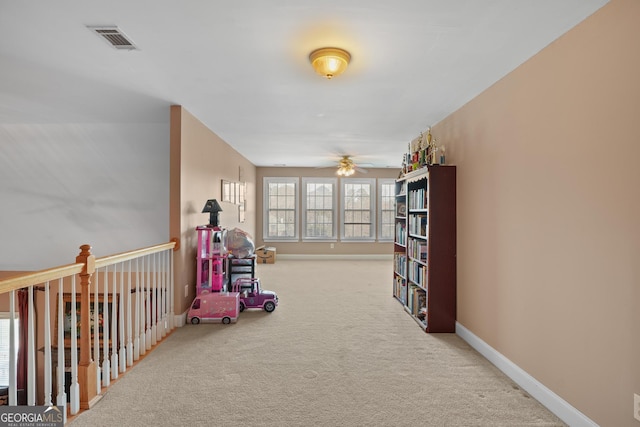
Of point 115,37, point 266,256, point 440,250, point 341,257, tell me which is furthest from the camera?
point 341,257

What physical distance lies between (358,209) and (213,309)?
6.07 m

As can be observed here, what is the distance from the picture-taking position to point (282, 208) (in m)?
9.62

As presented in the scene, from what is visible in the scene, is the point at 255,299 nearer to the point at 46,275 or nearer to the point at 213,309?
the point at 213,309

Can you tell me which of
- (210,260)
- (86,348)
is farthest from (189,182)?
(86,348)

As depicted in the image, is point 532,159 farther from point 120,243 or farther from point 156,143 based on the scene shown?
point 120,243

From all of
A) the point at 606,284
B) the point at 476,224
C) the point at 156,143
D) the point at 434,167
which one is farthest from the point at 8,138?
the point at 606,284

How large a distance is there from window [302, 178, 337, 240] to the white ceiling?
15.9 ft

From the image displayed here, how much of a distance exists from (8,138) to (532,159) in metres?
6.70

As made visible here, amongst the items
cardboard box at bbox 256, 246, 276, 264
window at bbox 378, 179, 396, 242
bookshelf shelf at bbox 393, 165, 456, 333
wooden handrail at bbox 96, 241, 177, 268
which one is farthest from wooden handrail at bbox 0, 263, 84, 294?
window at bbox 378, 179, 396, 242

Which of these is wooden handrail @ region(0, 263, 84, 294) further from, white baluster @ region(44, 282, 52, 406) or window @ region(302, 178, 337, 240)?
window @ region(302, 178, 337, 240)

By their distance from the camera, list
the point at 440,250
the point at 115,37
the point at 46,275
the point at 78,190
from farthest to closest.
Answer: the point at 78,190 → the point at 440,250 → the point at 115,37 → the point at 46,275

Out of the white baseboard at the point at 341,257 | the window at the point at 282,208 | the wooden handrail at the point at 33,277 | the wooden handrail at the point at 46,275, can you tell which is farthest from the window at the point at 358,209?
the wooden handrail at the point at 33,277

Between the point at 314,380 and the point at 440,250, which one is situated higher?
the point at 440,250

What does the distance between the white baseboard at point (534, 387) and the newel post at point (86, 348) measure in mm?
3149
